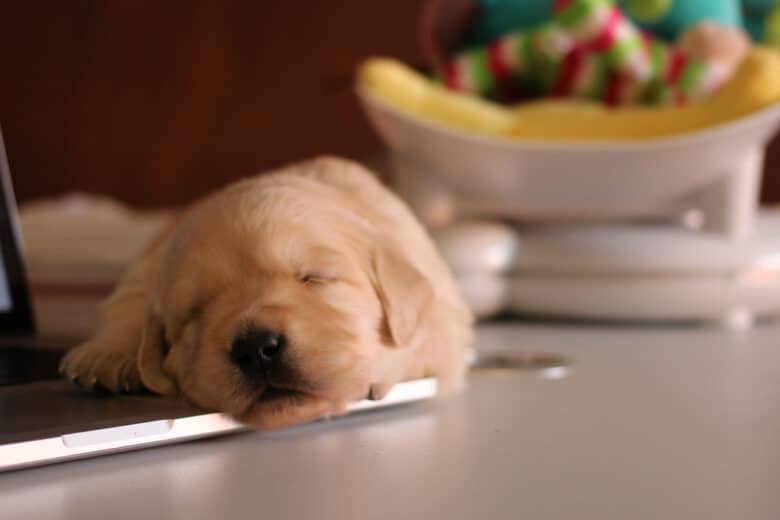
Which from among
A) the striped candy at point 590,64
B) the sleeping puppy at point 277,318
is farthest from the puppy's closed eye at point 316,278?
the striped candy at point 590,64

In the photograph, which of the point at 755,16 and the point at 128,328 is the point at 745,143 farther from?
the point at 128,328

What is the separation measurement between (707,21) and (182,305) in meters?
1.71

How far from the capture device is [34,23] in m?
5.01

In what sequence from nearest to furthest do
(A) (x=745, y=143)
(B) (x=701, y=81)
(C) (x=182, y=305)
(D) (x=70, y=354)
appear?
(C) (x=182, y=305)
(D) (x=70, y=354)
(A) (x=745, y=143)
(B) (x=701, y=81)

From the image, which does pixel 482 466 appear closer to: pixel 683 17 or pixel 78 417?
pixel 78 417

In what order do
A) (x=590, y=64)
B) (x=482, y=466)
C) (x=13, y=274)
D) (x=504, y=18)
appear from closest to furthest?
1. (x=482, y=466)
2. (x=13, y=274)
3. (x=590, y=64)
4. (x=504, y=18)

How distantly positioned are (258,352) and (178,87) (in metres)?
4.23

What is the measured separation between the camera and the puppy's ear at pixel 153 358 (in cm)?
102

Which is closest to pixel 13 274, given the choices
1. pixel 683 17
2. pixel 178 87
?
pixel 683 17

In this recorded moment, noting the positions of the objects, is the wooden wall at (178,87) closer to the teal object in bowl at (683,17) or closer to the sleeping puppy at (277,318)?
the teal object in bowl at (683,17)

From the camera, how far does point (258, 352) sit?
92 centimetres

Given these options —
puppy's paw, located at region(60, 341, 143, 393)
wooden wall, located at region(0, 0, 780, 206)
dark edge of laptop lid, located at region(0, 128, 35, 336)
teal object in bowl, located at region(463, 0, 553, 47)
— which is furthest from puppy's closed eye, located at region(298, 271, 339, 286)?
wooden wall, located at region(0, 0, 780, 206)

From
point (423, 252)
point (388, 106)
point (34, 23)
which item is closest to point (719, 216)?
point (388, 106)

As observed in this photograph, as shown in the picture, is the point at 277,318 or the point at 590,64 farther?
the point at 590,64
